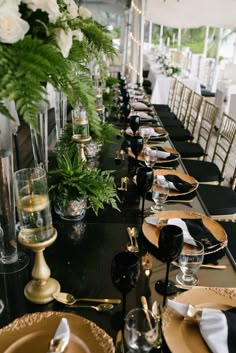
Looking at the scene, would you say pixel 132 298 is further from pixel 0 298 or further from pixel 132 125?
pixel 132 125

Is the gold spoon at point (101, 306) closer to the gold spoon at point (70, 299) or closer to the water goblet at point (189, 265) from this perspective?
the gold spoon at point (70, 299)

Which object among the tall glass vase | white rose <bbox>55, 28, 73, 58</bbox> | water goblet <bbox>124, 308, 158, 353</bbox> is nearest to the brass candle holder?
the tall glass vase

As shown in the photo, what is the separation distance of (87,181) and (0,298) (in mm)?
471

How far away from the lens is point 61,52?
2.79 feet

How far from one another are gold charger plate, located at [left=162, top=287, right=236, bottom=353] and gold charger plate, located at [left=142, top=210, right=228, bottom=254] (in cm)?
20

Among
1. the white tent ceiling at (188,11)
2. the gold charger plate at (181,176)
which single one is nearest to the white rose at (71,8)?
the gold charger plate at (181,176)

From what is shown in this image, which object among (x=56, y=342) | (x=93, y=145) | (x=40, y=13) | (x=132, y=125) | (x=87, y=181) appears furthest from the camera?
(x=132, y=125)

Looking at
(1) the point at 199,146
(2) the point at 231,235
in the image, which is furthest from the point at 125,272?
(1) the point at 199,146

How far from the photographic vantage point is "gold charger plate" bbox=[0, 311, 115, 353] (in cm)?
71

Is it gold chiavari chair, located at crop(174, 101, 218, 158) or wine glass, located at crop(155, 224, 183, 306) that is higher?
wine glass, located at crop(155, 224, 183, 306)

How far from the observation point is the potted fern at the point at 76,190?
117 cm

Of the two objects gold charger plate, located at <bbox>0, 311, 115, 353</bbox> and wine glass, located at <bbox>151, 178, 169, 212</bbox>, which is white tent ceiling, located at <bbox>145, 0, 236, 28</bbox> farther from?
gold charger plate, located at <bbox>0, 311, 115, 353</bbox>

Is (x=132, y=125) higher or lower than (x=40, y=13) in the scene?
lower

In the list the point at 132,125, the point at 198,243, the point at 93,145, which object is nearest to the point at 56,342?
the point at 198,243
